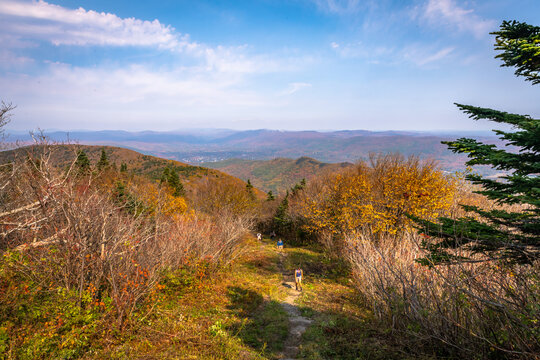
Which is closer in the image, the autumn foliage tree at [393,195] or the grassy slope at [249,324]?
the grassy slope at [249,324]

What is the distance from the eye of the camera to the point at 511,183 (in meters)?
4.91

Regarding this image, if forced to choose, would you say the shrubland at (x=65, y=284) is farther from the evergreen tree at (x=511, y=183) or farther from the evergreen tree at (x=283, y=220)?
the evergreen tree at (x=283, y=220)

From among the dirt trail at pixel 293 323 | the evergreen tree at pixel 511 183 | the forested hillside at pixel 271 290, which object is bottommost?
the dirt trail at pixel 293 323

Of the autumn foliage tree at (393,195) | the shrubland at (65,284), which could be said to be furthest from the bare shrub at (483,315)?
the autumn foliage tree at (393,195)

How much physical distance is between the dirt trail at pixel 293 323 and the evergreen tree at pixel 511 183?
5.30 meters

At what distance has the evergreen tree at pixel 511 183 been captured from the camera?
455 cm

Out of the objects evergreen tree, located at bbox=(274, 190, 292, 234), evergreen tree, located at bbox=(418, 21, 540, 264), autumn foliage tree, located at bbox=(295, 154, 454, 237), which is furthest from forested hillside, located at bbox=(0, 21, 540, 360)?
evergreen tree, located at bbox=(274, 190, 292, 234)

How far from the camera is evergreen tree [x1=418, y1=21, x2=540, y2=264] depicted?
179 inches

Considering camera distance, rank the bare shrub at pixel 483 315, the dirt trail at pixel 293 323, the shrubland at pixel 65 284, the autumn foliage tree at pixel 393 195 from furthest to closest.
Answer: the autumn foliage tree at pixel 393 195 → the dirt trail at pixel 293 323 → the shrubland at pixel 65 284 → the bare shrub at pixel 483 315

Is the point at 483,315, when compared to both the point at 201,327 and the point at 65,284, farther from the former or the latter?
the point at 65,284

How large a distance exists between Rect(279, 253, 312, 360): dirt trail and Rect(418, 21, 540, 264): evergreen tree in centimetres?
530

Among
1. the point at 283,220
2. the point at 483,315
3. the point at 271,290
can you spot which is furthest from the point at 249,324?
the point at 283,220

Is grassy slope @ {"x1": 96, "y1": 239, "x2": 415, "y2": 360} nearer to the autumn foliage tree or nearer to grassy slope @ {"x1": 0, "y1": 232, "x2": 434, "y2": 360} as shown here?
grassy slope @ {"x1": 0, "y1": 232, "x2": 434, "y2": 360}

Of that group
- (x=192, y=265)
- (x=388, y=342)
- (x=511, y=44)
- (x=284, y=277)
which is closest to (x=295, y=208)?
(x=284, y=277)
